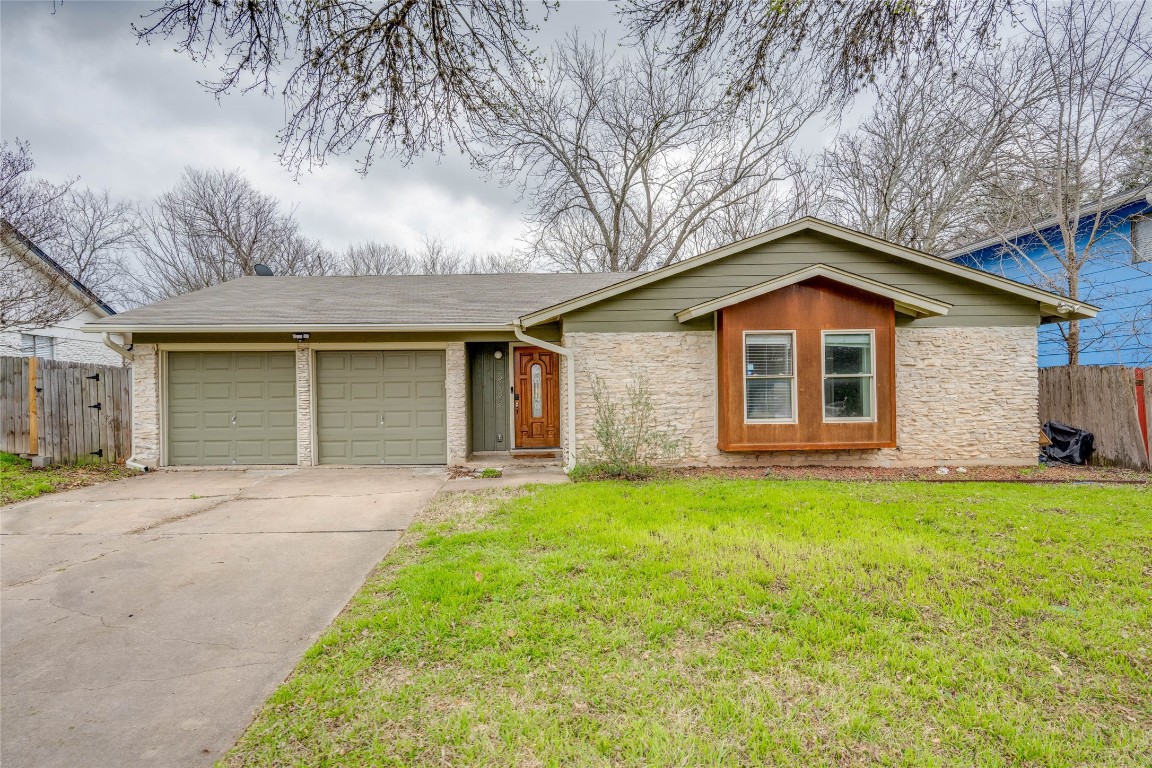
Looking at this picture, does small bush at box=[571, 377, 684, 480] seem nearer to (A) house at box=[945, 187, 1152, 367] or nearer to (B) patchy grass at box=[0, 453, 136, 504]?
(B) patchy grass at box=[0, 453, 136, 504]

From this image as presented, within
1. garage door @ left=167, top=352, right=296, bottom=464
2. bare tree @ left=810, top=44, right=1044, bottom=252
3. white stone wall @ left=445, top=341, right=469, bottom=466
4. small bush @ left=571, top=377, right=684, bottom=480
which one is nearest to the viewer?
small bush @ left=571, top=377, right=684, bottom=480

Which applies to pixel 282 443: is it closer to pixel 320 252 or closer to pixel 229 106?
pixel 229 106

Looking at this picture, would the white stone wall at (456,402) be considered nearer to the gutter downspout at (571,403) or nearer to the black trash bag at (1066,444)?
the gutter downspout at (571,403)

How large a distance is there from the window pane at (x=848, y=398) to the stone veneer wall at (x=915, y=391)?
79cm

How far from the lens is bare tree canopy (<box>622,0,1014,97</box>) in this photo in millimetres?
3318

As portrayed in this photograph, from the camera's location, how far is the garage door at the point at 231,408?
8.86 metres

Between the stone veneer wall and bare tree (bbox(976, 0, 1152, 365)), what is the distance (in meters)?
3.32

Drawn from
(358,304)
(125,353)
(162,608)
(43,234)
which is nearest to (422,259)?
(43,234)

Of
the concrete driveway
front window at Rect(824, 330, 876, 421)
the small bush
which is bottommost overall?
the concrete driveway

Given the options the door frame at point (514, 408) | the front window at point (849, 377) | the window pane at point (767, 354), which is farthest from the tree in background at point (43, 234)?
the front window at point (849, 377)

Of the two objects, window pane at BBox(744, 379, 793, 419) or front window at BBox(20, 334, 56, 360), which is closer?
window pane at BBox(744, 379, 793, 419)

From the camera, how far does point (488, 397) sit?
32.4ft

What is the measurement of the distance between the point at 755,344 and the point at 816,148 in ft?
38.1

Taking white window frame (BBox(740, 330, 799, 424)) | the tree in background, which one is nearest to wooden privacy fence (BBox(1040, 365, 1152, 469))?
white window frame (BBox(740, 330, 799, 424))
